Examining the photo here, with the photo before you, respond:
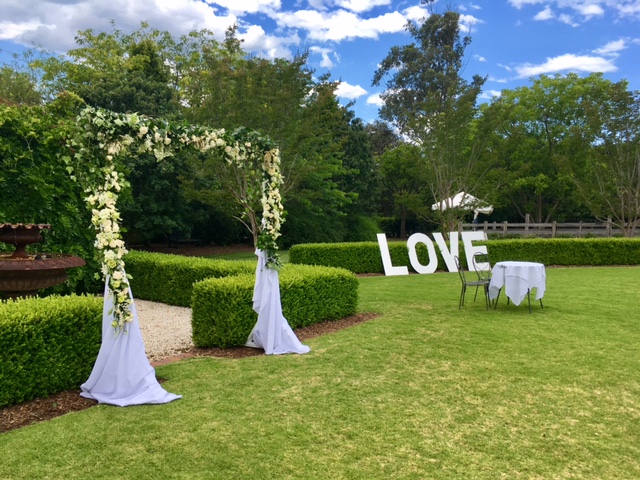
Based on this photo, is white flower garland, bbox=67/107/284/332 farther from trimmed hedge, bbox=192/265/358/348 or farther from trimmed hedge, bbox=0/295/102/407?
trimmed hedge, bbox=192/265/358/348

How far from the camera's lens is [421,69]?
41281mm

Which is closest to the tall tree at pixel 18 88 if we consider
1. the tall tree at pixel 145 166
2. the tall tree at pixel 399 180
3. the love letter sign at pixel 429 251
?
the tall tree at pixel 145 166

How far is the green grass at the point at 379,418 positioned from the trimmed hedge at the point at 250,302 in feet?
1.88

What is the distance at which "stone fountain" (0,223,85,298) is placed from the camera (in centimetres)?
584

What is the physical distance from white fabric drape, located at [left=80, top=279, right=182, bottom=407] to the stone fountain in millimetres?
2314

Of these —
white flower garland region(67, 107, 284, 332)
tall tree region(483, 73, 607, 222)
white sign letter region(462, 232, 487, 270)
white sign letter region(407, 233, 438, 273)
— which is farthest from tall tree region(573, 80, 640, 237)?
white flower garland region(67, 107, 284, 332)

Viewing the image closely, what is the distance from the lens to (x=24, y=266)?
583 cm

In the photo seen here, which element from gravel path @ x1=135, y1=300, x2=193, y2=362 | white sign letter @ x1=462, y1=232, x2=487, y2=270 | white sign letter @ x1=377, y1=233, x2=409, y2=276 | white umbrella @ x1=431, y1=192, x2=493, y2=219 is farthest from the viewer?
white umbrella @ x1=431, y1=192, x2=493, y2=219

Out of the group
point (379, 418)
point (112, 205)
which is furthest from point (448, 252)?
point (112, 205)

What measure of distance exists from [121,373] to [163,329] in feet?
10.0

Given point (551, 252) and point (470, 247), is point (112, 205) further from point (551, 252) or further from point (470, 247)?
point (551, 252)

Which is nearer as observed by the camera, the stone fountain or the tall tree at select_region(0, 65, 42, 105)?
the stone fountain

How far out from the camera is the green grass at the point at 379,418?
2947 mm

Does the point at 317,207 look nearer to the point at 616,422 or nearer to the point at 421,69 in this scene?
the point at 616,422
